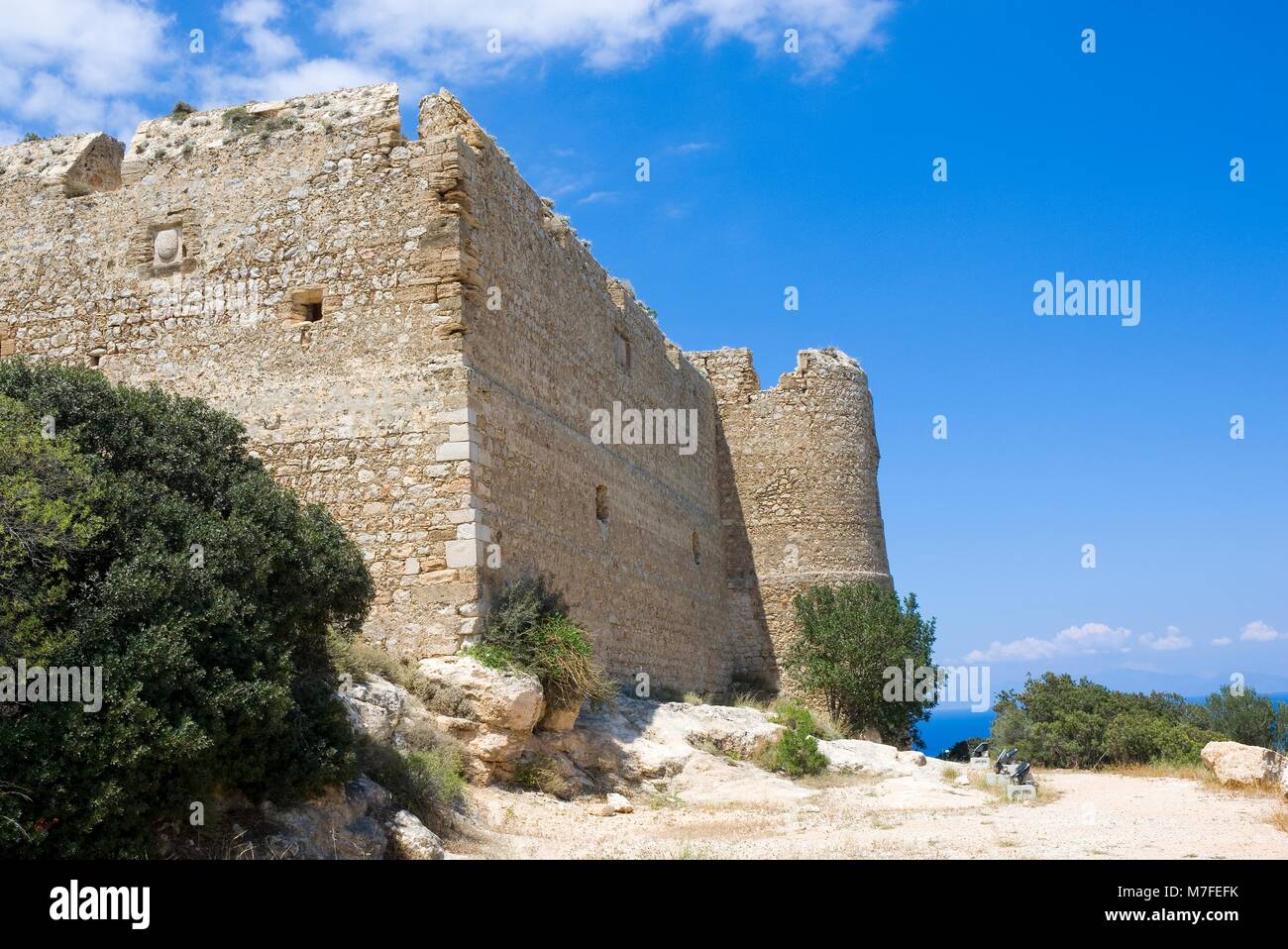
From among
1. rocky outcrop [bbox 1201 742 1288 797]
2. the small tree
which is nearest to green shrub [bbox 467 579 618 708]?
rocky outcrop [bbox 1201 742 1288 797]

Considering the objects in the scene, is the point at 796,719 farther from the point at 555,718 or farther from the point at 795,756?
the point at 555,718

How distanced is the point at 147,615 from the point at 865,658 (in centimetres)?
1463

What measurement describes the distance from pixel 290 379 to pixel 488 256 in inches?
93.0

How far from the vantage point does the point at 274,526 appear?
757 centimetres

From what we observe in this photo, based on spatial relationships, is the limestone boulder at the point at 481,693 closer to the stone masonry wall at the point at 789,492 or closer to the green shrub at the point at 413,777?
the green shrub at the point at 413,777

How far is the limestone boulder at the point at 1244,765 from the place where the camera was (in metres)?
11.4

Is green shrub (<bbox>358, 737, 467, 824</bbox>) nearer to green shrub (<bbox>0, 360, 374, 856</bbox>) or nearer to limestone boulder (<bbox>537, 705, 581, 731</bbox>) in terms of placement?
green shrub (<bbox>0, 360, 374, 856</bbox>)

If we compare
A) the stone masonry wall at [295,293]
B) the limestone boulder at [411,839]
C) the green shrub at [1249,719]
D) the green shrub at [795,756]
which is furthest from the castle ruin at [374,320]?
the green shrub at [1249,719]

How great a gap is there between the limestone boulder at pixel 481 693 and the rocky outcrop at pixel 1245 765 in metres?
7.26

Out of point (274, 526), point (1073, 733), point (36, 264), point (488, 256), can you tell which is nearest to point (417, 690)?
point (274, 526)

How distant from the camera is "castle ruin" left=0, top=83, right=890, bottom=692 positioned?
35.3ft

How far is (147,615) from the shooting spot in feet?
19.7

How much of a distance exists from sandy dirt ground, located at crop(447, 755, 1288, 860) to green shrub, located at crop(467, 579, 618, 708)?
1.05 m
